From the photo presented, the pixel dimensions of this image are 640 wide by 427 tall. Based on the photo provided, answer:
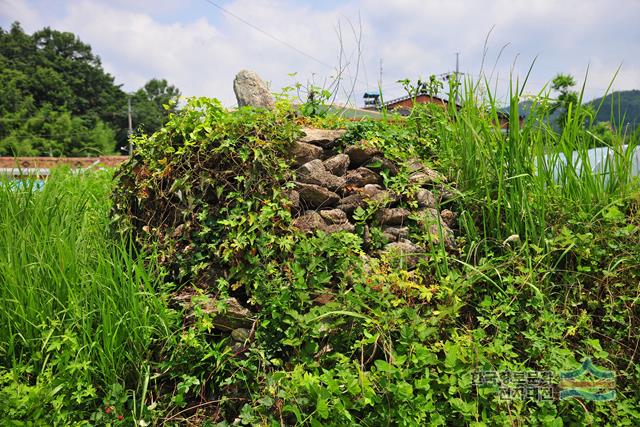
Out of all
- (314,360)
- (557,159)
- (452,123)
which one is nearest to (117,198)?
(314,360)

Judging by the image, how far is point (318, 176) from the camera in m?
2.83

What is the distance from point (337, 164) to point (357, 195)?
10.2 inches

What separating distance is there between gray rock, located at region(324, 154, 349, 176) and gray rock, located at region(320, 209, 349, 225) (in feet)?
1.04

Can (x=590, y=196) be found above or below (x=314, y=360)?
above

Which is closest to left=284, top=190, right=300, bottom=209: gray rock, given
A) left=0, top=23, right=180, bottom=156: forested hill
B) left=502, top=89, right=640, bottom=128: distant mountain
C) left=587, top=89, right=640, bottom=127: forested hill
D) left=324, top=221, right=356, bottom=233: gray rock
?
left=324, top=221, right=356, bottom=233: gray rock

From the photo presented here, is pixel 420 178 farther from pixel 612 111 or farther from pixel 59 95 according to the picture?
pixel 59 95

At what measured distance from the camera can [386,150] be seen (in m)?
3.03

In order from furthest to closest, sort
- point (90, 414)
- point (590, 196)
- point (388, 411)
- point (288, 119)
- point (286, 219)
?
point (288, 119) → point (590, 196) → point (286, 219) → point (90, 414) → point (388, 411)

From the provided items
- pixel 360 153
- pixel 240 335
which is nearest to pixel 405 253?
pixel 360 153

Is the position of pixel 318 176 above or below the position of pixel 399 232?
above

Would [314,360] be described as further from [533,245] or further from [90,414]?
[533,245]

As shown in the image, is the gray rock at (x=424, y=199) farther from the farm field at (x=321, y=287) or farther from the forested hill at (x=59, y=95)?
the forested hill at (x=59, y=95)

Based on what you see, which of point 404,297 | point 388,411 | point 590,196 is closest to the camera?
point 388,411

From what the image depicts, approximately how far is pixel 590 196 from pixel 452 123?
998mm
